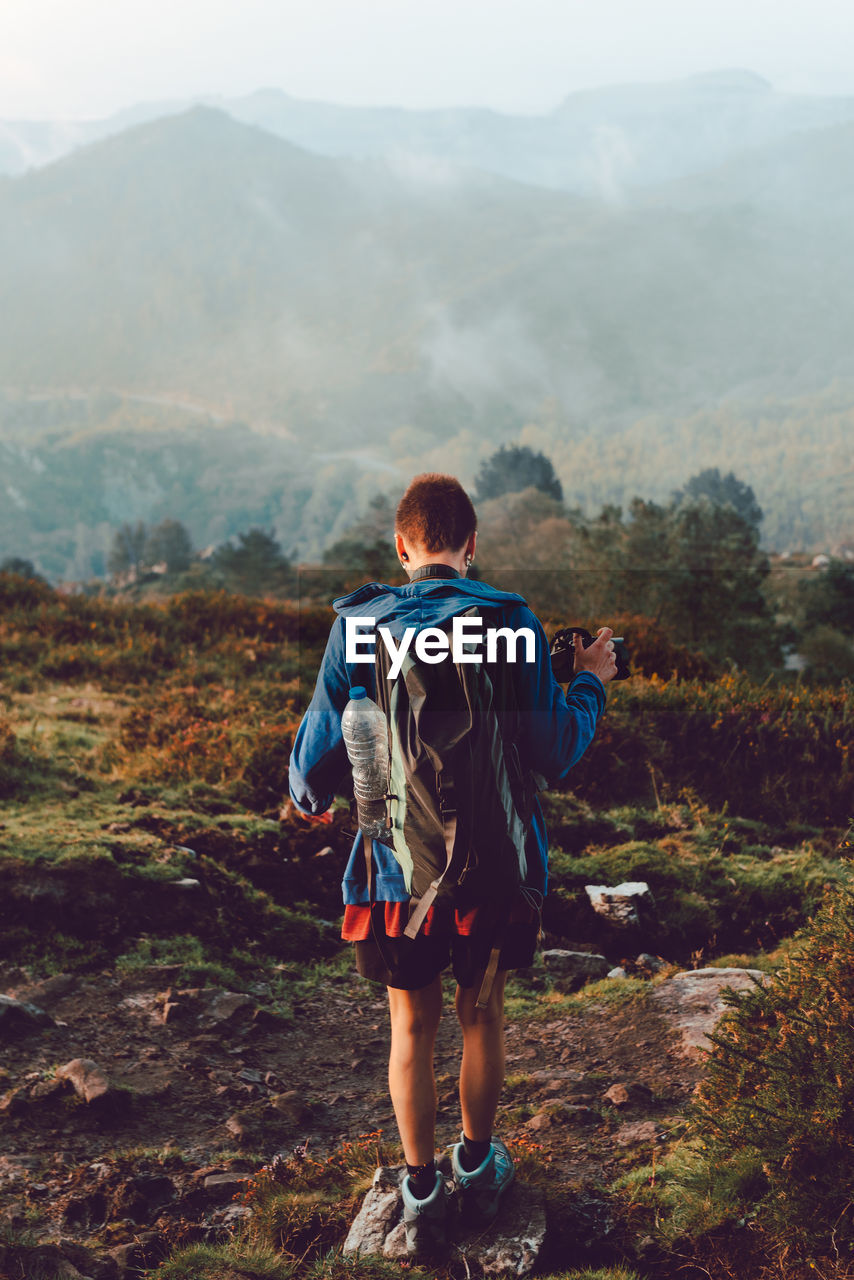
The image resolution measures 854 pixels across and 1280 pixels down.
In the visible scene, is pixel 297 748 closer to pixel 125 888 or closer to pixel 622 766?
pixel 125 888

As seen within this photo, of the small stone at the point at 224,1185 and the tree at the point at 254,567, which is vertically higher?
the tree at the point at 254,567

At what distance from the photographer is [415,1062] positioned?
274 centimetres

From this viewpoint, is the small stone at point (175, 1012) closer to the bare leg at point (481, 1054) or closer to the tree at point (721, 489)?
the bare leg at point (481, 1054)

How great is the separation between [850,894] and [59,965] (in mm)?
3845

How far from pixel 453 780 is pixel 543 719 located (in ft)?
1.09

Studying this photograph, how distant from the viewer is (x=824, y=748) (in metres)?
8.51

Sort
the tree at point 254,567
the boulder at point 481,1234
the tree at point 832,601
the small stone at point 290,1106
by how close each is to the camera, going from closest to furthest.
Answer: the boulder at point 481,1234, the small stone at point 290,1106, the tree at point 832,601, the tree at point 254,567

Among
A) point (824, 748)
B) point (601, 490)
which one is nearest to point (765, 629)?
point (824, 748)

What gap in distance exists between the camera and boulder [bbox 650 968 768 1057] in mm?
4363

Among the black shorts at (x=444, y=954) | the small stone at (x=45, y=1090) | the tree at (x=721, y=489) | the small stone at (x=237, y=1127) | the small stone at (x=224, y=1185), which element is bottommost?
the small stone at (x=237, y=1127)

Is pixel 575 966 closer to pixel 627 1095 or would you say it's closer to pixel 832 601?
pixel 627 1095

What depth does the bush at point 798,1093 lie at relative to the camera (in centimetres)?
269

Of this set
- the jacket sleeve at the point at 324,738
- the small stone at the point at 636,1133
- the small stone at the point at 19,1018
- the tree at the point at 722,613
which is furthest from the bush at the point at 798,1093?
the tree at the point at 722,613

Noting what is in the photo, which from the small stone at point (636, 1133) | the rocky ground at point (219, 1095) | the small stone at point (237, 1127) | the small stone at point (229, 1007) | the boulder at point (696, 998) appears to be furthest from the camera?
the small stone at point (229, 1007)
